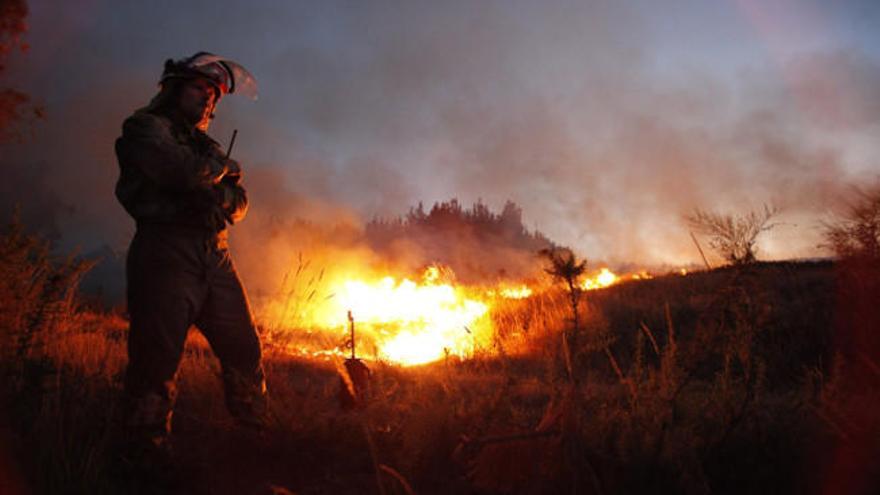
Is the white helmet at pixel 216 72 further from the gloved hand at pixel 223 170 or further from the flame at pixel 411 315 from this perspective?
the flame at pixel 411 315

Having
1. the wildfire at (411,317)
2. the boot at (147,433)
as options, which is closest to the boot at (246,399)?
the boot at (147,433)

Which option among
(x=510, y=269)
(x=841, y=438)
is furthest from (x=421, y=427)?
(x=510, y=269)

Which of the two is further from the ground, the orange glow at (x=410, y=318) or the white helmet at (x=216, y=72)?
the white helmet at (x=216, y=72)

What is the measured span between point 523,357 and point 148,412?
24.5ft

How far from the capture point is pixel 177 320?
9.65 feet

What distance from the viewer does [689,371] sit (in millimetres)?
2529

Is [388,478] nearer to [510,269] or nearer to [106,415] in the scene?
[106,415]

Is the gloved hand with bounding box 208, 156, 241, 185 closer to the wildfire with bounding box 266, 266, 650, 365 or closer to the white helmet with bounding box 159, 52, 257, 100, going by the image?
the white helmet with bounding box 159, 52, 257, 100

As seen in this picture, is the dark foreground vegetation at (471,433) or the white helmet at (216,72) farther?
the white helmet at (216,72)

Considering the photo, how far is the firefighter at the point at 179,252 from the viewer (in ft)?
9.29

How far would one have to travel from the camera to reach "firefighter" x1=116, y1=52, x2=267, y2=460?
2.83 m

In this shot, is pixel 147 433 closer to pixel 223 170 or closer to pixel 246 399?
pixel 246 399

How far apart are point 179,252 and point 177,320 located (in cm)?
46

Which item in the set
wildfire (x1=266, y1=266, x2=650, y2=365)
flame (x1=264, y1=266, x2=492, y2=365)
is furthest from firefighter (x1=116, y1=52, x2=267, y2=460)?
flame (x1=264, y1=266, x2=492, y2=365)
